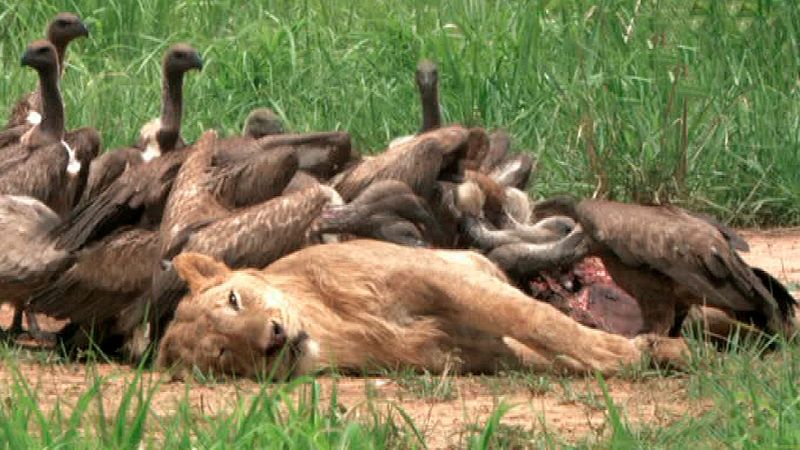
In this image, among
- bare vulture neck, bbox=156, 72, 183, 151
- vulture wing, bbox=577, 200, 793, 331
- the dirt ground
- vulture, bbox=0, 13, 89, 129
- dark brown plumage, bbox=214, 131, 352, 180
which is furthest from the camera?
vulture, bbox=0, 13, 89, 129

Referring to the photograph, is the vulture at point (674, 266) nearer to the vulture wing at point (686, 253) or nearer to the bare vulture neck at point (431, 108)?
the vulture wing at point (686, 253)

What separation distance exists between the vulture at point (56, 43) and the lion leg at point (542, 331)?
4767mm

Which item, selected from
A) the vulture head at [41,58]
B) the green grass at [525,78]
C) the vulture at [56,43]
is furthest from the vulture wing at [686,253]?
the vulture at [56,43]

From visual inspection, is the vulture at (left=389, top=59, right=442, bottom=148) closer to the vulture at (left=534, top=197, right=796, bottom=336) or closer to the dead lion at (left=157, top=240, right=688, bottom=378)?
the vulture at (left=534, top=197, right=796, bottom=336)

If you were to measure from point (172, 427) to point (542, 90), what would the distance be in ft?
19.7

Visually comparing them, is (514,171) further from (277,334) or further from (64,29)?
(64,29)

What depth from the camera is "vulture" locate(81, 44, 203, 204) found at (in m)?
8.52

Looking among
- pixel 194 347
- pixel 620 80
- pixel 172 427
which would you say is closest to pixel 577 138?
pixel 620 80

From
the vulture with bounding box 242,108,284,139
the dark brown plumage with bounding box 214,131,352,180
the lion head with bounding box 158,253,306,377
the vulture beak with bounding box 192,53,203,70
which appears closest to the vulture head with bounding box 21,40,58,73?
the vulture beak with bounding box 192,53,203,70

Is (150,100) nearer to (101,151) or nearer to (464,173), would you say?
(101,151)

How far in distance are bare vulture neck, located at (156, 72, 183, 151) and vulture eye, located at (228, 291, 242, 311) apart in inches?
133

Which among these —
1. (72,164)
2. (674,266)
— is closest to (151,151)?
(72,164)

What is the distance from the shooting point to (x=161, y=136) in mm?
9258

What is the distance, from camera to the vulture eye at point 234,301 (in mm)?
5715
